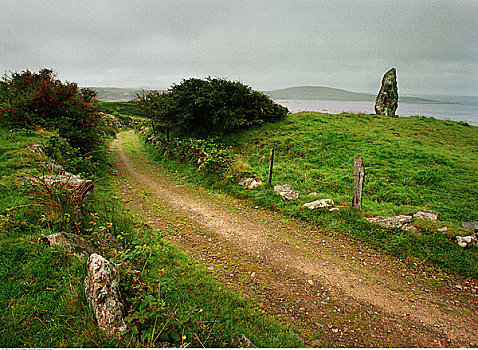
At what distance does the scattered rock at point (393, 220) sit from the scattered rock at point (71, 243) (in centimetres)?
720

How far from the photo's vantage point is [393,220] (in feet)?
20.9

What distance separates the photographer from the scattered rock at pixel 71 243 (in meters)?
3.61

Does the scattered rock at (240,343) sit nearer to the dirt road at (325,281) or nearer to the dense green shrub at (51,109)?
the dirt road at (325,281)

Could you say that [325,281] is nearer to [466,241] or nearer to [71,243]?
[466,241]

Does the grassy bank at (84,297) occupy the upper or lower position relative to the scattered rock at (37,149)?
lower

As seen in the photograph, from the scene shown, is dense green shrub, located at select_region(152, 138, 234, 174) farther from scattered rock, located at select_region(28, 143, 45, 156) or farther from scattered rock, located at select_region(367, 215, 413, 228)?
scattered rock, located at select_region(367, 215, 413, 228)

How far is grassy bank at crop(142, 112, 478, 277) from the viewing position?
586 centimetres

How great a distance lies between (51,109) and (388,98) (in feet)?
96.9

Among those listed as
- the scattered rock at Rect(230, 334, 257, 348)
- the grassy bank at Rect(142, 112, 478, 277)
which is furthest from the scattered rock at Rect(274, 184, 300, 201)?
the scattered rock at Rect(230, 334, 257, 348)

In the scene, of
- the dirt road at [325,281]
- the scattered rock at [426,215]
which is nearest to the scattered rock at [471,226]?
the scattered rock at [426,215]

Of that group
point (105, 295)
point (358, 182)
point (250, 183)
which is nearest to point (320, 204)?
point (358, 182)

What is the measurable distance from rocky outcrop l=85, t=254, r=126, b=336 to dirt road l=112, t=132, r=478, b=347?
248 centimetres

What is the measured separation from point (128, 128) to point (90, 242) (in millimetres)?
46077

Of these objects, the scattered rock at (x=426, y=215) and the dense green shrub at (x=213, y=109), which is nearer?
the scattered rock at (x=426, y=215)
